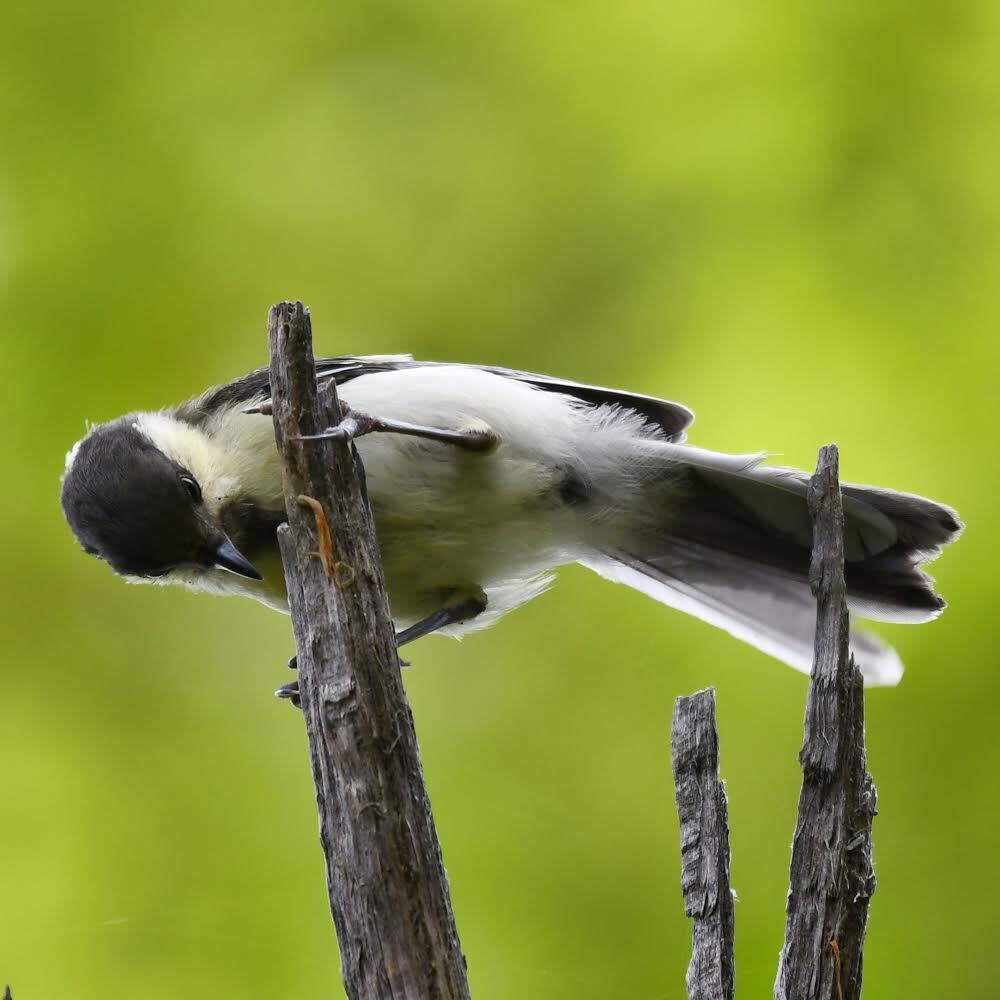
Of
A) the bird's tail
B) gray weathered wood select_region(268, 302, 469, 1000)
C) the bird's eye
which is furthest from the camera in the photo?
the bird's eye

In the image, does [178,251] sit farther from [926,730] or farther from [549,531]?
[926,730]

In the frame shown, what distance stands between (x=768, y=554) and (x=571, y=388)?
24.7 inches

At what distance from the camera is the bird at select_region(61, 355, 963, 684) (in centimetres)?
278

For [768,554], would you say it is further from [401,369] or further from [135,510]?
[135,510]

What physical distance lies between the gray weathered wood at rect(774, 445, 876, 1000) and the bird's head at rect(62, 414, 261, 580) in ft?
4.58

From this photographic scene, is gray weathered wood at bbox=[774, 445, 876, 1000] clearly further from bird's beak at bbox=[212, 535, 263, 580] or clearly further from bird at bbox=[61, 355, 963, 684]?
bird's beak at bbox=[212, 535, 263, 580]

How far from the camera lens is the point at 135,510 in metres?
2.80

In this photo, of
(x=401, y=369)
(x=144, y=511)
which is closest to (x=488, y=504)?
(x=401, y=369)

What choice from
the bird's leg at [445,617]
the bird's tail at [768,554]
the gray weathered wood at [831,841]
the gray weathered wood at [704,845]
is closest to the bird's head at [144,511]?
the bird's leg at [445,617]

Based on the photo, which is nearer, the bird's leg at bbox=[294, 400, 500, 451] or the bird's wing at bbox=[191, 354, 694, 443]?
the bird's leg at bbox=[294, 400, 500, 451]

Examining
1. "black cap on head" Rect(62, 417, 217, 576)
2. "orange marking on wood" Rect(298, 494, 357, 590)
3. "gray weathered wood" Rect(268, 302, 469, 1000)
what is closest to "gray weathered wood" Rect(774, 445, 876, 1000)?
"gray weathered wood" Rect(268, 302, 469, 1000)

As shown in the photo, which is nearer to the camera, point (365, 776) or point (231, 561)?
point (365, 776)

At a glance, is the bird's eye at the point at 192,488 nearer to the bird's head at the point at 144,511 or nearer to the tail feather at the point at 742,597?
the bird's head at the point at 144,511

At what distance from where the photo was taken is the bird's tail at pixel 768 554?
252 cm
